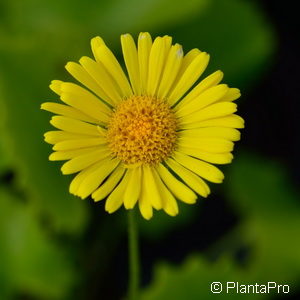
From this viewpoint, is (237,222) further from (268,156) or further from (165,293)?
(165,293)

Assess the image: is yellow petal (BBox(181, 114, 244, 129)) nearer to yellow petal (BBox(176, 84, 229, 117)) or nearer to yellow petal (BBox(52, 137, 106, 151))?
yellow petal (BBox(176, 84, 229, 117))

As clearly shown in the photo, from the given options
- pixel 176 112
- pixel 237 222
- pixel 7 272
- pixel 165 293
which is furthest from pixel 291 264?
pixel 176 112

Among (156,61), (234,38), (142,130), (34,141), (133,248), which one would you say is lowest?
(133,248)

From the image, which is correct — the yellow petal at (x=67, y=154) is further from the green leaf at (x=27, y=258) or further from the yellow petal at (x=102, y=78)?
the green leaf at (x=27, y=258)

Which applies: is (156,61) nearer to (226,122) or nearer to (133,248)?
(226,122)

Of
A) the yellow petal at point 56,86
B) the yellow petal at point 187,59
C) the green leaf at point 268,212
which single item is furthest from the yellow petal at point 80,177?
the green leaf at point 268,212

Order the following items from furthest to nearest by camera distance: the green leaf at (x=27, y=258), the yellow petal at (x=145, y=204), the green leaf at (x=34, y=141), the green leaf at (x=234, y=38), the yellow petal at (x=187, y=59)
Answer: the green leaf at (x=234, y=38), the green leaf at (x=27, y=258), the green leaf at (x=34, y=141), the yellow petal at (x=187, y=59), the yellow petal at (x=145, y=204)

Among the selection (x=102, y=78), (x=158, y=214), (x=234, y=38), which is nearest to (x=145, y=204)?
(x=102, y=78)
